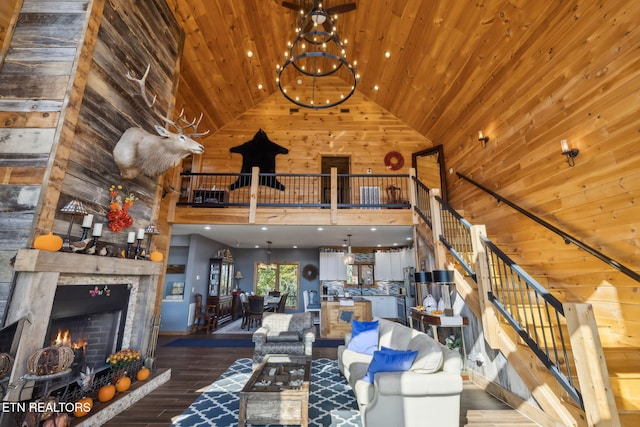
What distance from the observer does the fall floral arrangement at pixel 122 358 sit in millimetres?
3338

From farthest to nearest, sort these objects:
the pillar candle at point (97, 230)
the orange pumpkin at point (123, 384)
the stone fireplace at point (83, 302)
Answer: the orange pumpkin at point (123, 384)
the pillar candle at point (97, 230)
the stone fireplace at point (83, 302)

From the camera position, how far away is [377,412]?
239 cm

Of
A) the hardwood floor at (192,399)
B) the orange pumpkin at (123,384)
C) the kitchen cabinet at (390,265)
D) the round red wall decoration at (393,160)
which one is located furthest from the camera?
the kitchen cabinet at (390,265)

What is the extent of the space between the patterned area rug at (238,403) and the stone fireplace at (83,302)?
4.17 ft

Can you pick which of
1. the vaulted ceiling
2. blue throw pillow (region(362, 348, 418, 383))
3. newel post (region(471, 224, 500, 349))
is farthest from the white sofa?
the vaulted ceiling

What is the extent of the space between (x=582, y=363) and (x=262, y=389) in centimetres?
258

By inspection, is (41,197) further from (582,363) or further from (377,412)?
(582,363)

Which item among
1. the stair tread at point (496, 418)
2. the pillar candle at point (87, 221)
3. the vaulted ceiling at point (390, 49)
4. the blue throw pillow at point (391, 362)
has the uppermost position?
the vaulted ceiling at point (390, 49)

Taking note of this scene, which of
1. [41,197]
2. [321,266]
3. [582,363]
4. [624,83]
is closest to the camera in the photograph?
[582,363]

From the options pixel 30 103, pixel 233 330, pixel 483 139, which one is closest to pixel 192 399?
pixel 30 103

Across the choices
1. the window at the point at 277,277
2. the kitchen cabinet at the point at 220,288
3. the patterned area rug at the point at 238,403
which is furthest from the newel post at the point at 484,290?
the window at the point at 277,277

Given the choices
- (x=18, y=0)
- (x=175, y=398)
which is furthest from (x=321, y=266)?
(x=18, y=0)

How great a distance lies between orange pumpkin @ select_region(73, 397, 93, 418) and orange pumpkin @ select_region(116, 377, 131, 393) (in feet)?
1.41

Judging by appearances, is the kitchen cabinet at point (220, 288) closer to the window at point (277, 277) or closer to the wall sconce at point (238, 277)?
the wall sconce at point (238, 277)
